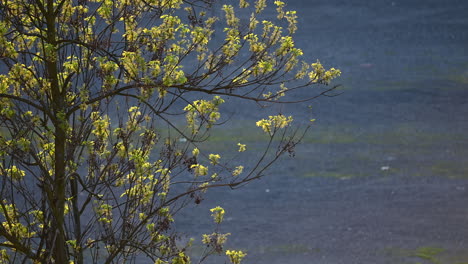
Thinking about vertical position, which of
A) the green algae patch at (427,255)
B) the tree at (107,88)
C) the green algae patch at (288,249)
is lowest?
the green algae patch at (427,255)

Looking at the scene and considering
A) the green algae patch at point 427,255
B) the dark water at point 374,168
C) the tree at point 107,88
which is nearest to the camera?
the tree at point 107,88

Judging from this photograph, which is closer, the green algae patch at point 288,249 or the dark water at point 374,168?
the green algae patch at point 288,249

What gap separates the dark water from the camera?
885 cm

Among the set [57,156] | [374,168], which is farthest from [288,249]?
[57,156]

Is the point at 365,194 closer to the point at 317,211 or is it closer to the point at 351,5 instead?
the point at 317,211

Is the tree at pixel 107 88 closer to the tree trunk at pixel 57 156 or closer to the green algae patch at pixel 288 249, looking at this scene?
the tree trunk at pixel 57 156

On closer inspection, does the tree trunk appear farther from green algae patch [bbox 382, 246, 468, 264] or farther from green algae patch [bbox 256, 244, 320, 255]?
green algae patch [bbox 382, 246, 468, 264]

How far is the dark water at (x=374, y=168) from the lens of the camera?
348 inches

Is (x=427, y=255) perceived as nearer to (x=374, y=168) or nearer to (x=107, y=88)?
(x=374, y=168)

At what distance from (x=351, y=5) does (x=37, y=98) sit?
14.5 metres

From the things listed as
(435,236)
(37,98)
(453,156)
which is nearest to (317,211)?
(435,236)

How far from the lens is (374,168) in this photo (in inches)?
426

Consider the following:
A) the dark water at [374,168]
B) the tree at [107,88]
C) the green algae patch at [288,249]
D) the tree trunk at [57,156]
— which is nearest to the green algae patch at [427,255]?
the dark water at [374,168]

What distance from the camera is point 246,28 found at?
4660mm
